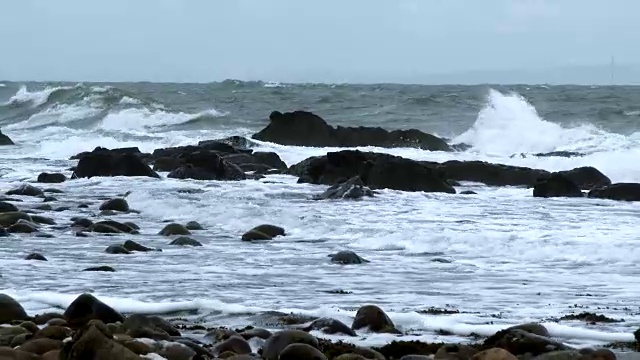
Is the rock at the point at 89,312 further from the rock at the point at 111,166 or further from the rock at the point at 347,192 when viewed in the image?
the rock at the point at 111,166

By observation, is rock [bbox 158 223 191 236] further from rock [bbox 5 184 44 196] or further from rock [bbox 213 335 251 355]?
rock [bbox 213 335 251 355]

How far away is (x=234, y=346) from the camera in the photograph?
5809 mm

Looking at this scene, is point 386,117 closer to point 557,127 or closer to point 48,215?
point 557,127

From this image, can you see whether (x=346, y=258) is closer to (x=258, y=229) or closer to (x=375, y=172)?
(x=258, y=229)

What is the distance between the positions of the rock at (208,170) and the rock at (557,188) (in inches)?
194

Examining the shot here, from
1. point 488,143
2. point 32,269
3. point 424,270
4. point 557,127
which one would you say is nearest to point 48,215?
point 32,269

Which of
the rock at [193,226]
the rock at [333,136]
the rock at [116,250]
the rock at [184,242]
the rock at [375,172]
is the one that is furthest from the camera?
the rock at [333,136]

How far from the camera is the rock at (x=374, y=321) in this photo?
21.4 feet

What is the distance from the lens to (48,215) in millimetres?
13156

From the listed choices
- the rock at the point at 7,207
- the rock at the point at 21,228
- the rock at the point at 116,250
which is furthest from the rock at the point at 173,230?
the rock at the point at 7,207

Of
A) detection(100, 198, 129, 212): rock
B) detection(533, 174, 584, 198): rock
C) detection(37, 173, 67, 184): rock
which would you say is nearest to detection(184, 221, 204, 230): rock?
detection(100, 198, 129, 212): rock

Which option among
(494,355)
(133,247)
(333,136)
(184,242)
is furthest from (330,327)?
(333,136)

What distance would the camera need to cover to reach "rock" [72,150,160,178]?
1812 centimetres

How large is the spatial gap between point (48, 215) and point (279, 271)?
5044mm
